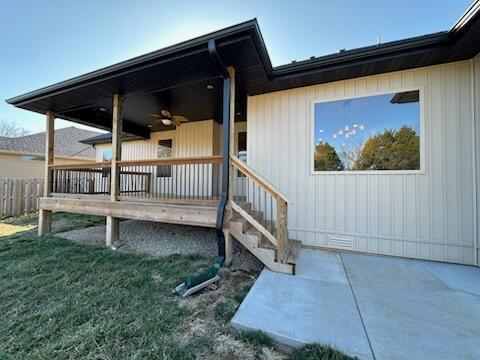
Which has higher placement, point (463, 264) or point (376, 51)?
point (376, 51)

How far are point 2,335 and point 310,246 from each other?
4.27 m

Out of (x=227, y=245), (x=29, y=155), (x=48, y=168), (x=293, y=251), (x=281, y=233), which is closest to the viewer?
(x=281, y=233)

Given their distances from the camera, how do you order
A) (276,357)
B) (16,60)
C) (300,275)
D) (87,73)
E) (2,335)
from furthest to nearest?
(16,60) → (87,73) → (300,275) → (2,335) → (276,357)

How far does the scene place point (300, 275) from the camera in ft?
9.72

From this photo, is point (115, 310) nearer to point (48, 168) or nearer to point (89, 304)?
point (89, 304)

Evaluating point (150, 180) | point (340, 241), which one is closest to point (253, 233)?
point (340, 241)

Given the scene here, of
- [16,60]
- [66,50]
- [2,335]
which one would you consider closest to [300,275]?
[2,335]

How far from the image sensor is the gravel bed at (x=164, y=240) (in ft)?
12.8

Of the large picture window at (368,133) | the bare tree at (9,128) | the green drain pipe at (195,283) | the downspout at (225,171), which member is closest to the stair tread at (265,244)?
the downspout at (225,171)

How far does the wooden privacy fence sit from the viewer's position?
7590mm

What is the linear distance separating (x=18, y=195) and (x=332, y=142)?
11.1 m

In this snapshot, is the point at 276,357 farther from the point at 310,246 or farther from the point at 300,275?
the point at 310,246

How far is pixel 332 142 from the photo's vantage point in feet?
13.8

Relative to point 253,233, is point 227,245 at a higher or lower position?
lower
